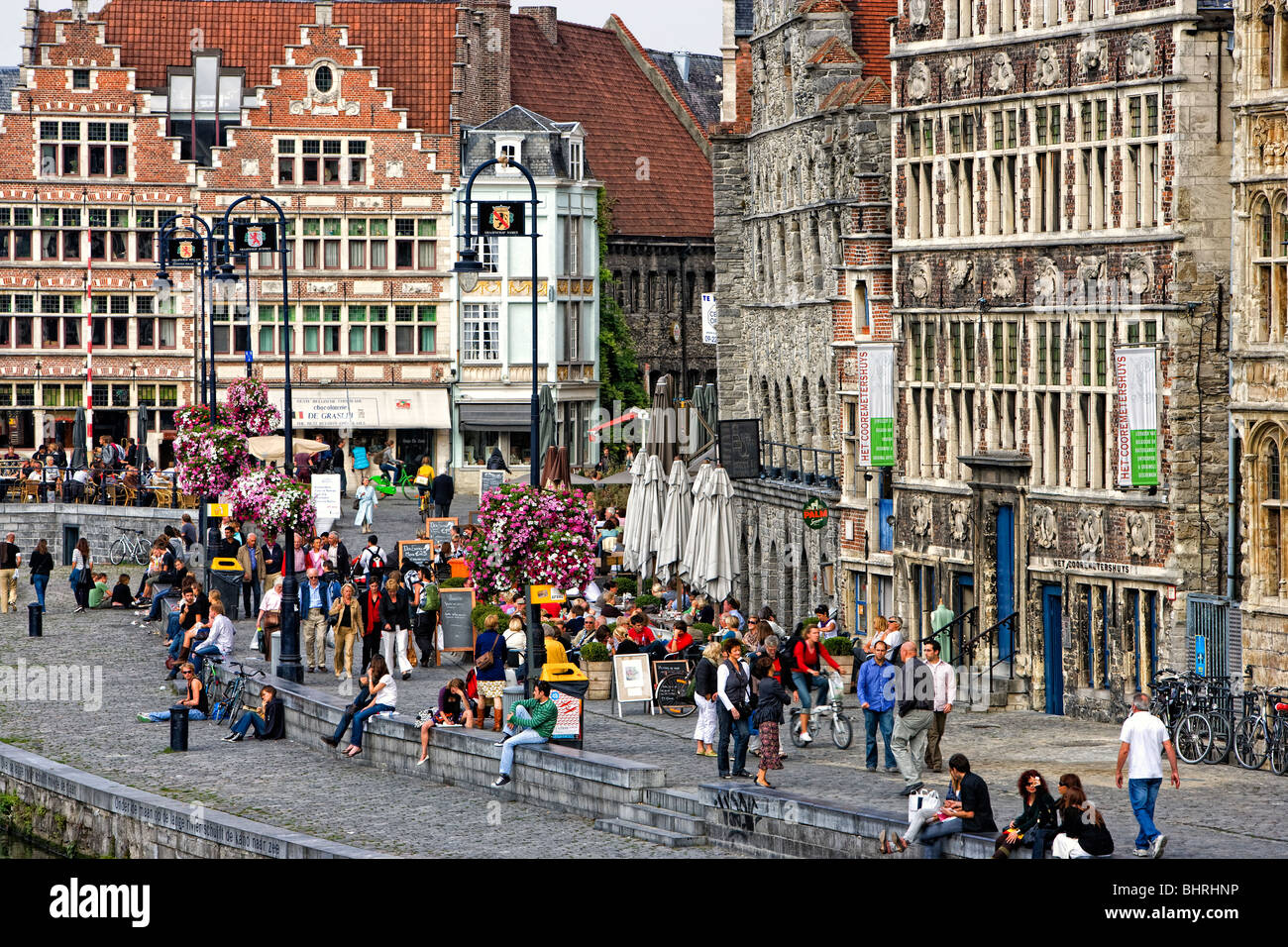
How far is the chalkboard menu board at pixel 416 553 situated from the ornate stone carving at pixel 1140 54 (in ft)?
50.2

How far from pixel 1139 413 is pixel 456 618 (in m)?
10.2

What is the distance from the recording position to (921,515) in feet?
135

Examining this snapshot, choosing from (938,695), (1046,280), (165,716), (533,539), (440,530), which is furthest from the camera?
(440,530)

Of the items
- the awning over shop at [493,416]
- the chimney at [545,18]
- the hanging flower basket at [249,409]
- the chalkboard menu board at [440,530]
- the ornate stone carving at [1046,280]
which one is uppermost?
the chimney at [545,18]

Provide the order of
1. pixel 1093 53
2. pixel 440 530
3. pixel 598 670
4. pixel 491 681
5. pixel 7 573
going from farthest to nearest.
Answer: pixel 7 573 → pixel 440 530 → pixel 1093 53 → pixel 598 670 → pixel 491 681

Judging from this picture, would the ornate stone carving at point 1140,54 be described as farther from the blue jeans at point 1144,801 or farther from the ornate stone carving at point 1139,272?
the blue jeans at point 1144,801

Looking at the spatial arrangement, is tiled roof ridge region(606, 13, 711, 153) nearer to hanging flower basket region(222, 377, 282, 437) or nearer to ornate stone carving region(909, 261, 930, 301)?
hanging flower basket region(222, 377, 282, 437)

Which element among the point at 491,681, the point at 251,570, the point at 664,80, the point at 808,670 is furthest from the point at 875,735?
the point at 664,80

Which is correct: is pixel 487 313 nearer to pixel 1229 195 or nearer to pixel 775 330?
pixel 775 330

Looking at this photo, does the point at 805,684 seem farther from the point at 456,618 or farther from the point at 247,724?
the point at 456,618

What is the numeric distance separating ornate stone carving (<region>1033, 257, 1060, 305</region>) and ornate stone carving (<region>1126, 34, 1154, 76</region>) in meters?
3.13

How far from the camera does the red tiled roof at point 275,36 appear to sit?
76688mm

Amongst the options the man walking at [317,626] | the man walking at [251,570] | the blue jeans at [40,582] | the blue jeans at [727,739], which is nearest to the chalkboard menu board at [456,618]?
the man walking at [317,626]

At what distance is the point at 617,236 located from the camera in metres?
81.9
